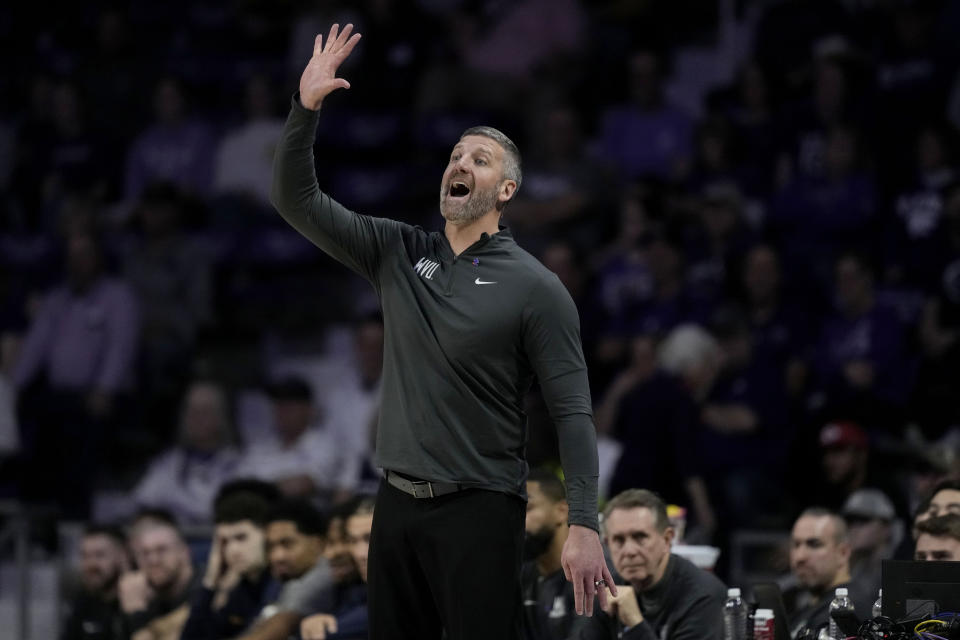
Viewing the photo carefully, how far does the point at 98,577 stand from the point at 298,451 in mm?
1603

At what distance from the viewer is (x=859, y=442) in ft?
28.1

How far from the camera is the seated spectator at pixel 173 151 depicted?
40.6 feet

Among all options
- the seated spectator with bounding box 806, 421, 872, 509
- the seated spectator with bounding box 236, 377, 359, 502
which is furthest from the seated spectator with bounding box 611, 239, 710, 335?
the seated spectator with bounding box 236, 377, 359, 502

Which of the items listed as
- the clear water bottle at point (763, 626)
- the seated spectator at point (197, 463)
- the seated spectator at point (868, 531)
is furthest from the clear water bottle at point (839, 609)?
the seated spectator at point (197, 463)

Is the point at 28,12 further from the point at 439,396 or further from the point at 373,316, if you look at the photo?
the point at 439,396

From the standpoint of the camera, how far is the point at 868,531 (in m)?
7.84

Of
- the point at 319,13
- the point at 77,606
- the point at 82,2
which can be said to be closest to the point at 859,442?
the point at 77,606

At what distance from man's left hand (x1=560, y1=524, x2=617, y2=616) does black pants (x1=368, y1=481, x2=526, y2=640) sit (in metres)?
0.18

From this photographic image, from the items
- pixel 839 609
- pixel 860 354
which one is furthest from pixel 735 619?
pixel 860 354

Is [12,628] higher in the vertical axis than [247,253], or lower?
lower

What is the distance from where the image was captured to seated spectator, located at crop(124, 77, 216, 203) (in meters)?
12.4

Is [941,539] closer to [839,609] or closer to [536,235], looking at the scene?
[839,609]

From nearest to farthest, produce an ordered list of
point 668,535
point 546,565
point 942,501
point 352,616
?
point 668,535 → point 942,501 → point 546,565 → point 352,616

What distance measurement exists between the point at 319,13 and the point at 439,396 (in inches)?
354
